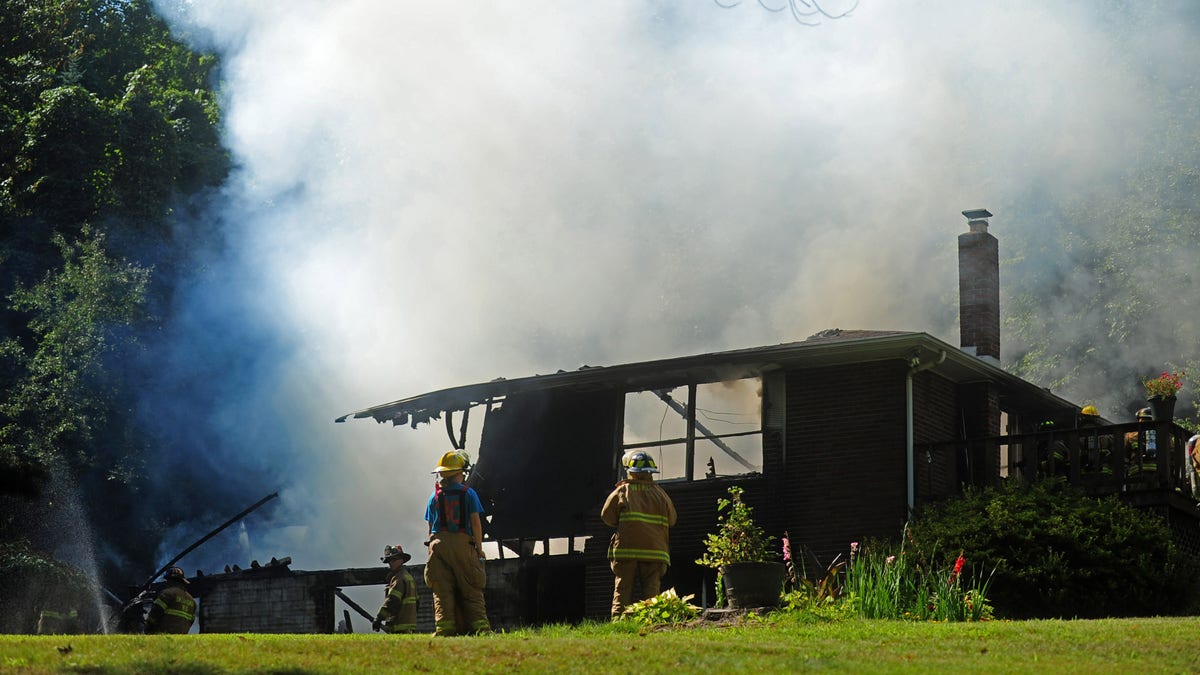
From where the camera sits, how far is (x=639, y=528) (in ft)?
54.5

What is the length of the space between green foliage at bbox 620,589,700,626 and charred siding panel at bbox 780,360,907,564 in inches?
245

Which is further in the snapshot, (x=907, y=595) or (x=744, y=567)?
(x=744, y=567)

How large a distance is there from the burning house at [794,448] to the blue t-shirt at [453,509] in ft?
20.4

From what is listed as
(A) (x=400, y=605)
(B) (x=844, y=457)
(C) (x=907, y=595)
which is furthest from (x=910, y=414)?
(A) (x=400, y=605)

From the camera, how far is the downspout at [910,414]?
21594 mm

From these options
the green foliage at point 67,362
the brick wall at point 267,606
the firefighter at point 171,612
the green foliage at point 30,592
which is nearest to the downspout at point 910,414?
the brick wall at point 267,606

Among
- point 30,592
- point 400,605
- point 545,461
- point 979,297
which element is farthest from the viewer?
point 30,592

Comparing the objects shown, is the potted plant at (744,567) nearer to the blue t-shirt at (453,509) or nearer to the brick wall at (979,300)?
the blue t-shirt at (453,509)

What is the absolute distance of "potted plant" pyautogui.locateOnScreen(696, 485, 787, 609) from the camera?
16.2 metres

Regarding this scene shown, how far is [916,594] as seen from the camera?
15.6m

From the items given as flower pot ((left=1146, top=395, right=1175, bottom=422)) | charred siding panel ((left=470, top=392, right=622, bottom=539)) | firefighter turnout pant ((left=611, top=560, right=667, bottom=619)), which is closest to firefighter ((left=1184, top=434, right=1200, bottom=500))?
flower pot ((left=1146, top=395, right=1175, bottom=422))

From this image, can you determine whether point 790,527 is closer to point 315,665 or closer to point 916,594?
point 916,594

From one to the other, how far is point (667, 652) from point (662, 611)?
386 centimetres

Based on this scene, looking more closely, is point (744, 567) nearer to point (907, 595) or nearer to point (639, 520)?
point (639, 520)
